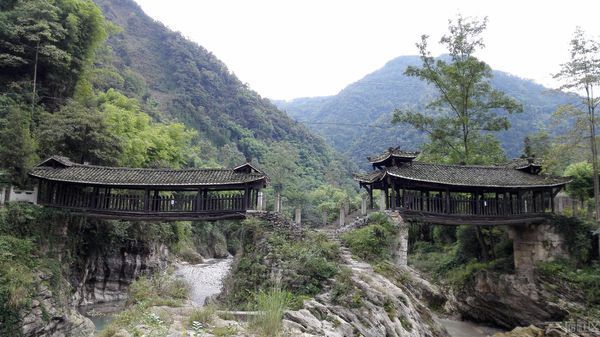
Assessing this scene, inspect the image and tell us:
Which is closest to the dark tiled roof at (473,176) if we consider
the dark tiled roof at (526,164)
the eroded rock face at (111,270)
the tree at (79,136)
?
the dark tiled roof at (526,164)

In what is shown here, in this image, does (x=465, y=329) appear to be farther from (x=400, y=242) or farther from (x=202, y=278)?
(x=202, y=278)

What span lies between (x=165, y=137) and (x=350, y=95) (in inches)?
2766

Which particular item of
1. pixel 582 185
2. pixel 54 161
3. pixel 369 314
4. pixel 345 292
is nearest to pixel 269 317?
pixel 369 314

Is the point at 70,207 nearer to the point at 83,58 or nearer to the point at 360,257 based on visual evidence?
the point at 83,58

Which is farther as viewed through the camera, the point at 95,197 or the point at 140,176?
the point at 95,197

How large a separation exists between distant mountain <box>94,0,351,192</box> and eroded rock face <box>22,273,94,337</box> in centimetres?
4043

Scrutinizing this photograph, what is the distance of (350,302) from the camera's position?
38.8 ft

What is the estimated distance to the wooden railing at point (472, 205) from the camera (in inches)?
795

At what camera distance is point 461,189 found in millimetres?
20812

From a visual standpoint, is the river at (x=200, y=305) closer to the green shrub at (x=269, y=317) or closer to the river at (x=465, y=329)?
the river at (x=465, y=329)

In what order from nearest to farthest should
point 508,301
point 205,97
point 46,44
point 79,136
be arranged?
point 508,301
point 79,136
point 46,44
point 205,97

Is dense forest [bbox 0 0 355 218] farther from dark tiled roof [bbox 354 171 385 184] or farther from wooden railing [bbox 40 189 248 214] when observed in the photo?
dark tiled roof [bbox 354 171 385 184]

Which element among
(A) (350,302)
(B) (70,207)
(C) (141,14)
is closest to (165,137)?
(B) (70,207)

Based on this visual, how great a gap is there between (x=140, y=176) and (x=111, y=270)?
29.5ft
